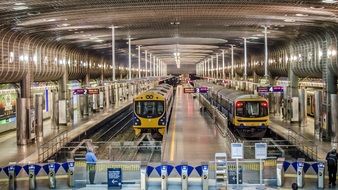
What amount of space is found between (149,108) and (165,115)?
101 cm

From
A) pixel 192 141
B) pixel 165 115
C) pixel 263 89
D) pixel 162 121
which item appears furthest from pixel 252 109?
pixel 162 121

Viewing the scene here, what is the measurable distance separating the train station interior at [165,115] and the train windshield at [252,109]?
6 cm

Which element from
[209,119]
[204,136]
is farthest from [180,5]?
[209,119]

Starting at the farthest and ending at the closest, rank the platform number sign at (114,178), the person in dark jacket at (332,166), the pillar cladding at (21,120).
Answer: the pillar cladding at (21,120)
the platform number sign at (114,178)
the person in dark jacket at (332,166)

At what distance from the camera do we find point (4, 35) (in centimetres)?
2244

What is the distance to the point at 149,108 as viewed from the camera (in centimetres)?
2816

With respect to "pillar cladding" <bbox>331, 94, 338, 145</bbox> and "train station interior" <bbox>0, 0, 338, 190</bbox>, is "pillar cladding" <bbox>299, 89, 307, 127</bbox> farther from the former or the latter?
"pillar cladding" <bbox>331, 94, 338, 145</bbox>

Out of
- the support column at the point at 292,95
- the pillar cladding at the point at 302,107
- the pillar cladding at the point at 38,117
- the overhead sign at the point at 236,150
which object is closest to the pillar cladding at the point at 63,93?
the pillar cladding at the point at 38,117

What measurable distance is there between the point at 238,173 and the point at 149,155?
28.6ft

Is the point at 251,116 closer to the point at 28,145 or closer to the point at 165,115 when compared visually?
the point at 165,115

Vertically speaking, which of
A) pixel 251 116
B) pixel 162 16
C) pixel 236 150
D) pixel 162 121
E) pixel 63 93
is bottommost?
pixel 162 121

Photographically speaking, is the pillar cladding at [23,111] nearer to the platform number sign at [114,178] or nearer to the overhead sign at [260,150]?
the platform number sign at [114,178]

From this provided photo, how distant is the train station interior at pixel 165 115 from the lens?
15.5m

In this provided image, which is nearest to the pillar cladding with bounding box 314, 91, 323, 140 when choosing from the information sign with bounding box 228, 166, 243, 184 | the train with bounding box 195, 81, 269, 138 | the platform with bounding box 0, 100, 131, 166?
the train with bounding box 195, 81, 269, 138
